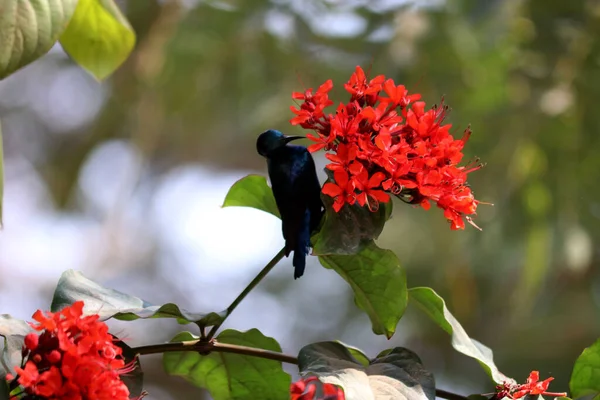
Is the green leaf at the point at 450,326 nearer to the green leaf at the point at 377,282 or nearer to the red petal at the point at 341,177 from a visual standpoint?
the green leaf at the point at 377,282

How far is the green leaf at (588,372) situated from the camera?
0.86 m

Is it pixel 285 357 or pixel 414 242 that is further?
pixel 414 242

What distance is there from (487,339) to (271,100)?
2.23 m

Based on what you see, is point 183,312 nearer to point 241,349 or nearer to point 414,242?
point 241,349

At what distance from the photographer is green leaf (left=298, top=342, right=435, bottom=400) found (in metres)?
0.67

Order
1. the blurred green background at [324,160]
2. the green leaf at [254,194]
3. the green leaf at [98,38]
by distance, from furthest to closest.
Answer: the blurred green background at [324,160] → the green leaf at [98,38] → the green leaf at [254,194]

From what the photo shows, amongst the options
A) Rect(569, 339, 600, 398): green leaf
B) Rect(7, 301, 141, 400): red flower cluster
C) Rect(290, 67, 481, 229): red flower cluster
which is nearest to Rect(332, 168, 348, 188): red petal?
Rect(290, 67, 481, 229): red flower cluster

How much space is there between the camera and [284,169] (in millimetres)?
785

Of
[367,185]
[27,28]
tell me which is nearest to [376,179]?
[367,185]

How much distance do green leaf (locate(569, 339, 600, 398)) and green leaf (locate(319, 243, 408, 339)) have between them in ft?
0.71

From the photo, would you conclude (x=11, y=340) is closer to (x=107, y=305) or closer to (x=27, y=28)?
(x=107, y=305)

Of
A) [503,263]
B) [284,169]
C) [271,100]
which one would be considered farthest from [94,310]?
[503,263]

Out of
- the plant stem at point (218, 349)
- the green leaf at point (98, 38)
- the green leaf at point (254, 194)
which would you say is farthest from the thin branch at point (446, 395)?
the green leaf at point (98, 38)

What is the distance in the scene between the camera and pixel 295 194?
2.52 ft
